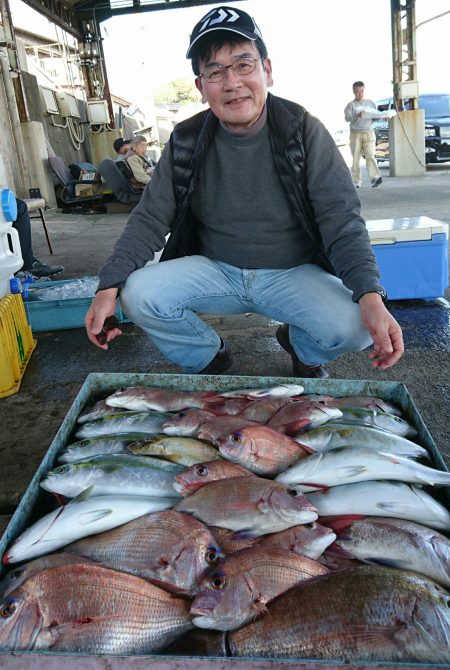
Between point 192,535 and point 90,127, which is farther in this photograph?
point 90,127

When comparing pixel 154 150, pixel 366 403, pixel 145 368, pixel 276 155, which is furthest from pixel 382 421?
pixel 154 150

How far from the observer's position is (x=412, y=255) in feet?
13.0


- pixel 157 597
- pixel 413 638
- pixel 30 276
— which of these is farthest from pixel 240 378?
pixel 30 276

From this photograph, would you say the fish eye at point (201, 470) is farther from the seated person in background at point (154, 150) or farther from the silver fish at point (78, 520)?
the seated person in background at point (154, 150)

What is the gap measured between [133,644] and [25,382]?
Result: 2.42 metres

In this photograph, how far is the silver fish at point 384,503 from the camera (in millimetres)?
1425

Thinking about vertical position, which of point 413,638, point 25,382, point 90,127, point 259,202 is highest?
point 90,127

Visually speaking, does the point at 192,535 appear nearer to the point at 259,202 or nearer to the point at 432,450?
the point at 432,450

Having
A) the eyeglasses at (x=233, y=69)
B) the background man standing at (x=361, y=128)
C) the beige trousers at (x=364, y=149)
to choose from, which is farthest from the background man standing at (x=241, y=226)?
the beige trousers at (x=364, y=149)

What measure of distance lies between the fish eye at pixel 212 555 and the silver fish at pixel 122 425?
644mm

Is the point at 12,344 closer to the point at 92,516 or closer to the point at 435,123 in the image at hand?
the point at 92,516

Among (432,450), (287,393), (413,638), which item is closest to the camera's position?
(413,638)

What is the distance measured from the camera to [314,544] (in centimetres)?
130

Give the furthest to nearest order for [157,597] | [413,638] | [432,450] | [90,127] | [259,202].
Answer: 1. [90,127]
2. [259,202]
3. [432,450]
4. [157,597]
5. [413,638]
